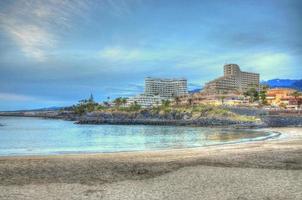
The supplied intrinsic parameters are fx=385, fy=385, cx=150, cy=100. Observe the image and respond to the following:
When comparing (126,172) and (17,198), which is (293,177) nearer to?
(126,172)

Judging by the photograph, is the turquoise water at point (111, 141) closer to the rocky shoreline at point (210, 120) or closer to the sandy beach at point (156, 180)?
the sandy beach at point (156, 180)

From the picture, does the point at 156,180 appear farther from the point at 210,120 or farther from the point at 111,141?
the point at 210,120

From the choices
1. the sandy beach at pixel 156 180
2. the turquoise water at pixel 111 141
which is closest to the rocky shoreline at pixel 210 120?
the turquoise water at pixel 111 141

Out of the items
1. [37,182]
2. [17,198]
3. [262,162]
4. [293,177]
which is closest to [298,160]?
[262,162]

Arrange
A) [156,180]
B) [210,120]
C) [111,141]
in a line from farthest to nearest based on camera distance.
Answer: [210,120] → [111,141] → [156,180]

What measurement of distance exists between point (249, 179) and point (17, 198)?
8857 millimetres

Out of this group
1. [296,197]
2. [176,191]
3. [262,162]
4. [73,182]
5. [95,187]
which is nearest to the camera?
[296,197]

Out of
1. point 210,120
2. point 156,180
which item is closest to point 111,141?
point 156,180

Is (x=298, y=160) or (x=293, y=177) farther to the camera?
(x=298, y=160)

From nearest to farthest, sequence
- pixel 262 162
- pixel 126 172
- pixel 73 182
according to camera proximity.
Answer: pixel 73 182 < pixel 126 172 < pixel 262 162

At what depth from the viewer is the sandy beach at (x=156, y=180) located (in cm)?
1287

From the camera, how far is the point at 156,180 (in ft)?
52.0

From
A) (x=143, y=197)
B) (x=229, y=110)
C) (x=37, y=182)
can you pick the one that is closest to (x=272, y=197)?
(x=143, y=197)

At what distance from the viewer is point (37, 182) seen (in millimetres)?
15500
